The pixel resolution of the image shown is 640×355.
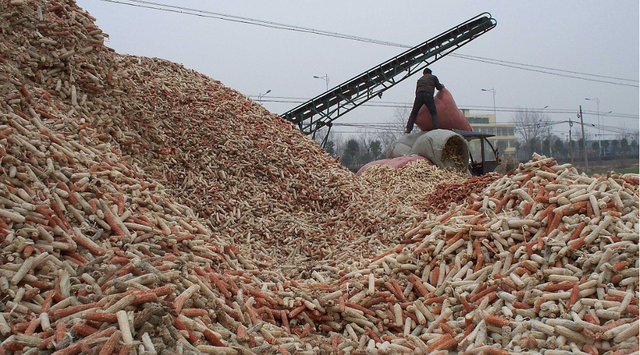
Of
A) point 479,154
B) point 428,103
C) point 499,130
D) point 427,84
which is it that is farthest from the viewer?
point 499,130

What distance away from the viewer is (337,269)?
469 cm

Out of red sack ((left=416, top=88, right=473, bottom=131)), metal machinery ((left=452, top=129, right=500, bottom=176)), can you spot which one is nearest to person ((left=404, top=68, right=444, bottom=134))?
red sack ((left=416, top=88, right=473, bottom=131))

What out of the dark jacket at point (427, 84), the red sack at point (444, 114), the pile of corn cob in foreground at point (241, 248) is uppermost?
the dark jacket at point (427, 84)

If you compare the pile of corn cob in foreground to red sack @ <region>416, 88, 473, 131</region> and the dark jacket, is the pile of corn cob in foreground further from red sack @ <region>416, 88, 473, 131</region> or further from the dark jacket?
red sack @ <region>416, 88, 473, 131</region>

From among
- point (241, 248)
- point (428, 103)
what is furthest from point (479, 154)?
point (241, 248)

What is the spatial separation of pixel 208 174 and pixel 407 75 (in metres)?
10.8

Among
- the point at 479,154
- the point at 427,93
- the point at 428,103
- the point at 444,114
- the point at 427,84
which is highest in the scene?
the point at 427,84

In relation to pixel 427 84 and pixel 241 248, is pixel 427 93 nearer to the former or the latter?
pixel 427 84

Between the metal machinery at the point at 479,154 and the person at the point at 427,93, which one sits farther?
the metal machinery at the point at 479,154

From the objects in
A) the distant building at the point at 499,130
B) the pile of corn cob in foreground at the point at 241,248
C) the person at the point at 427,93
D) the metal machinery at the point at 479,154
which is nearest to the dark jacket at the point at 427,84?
the person at the point at 427,93

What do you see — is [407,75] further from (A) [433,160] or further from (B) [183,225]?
(B) [183,225]

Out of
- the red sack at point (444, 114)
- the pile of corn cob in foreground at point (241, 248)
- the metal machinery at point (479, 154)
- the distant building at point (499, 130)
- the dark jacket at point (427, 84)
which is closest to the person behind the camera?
the pile of corn cob in foreground at point (241, 248)

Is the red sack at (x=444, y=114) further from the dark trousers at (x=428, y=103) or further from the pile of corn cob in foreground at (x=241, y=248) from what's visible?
the pile of corn cob in foreground at (x=241, y=248)

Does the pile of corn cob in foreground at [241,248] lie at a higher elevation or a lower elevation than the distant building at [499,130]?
lower
